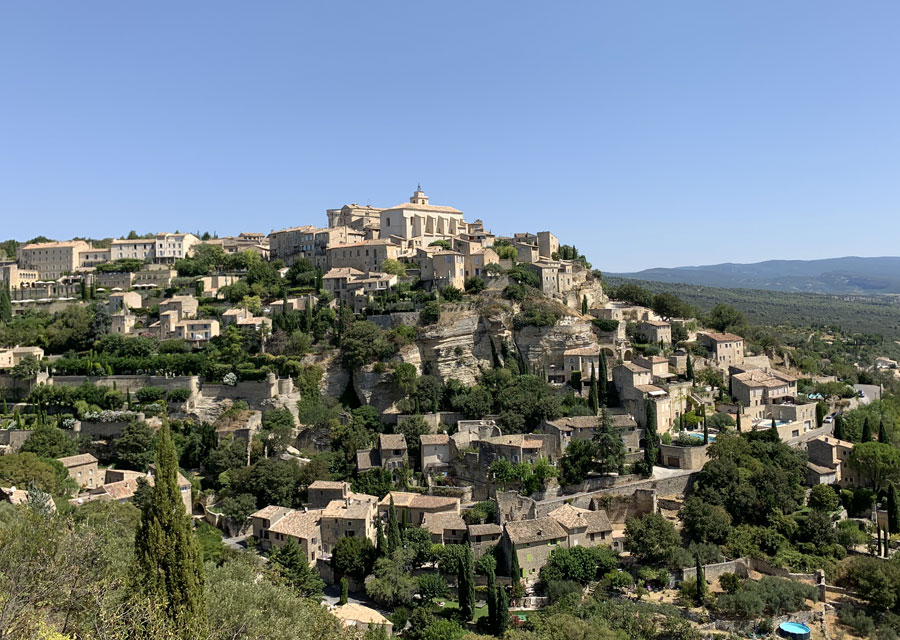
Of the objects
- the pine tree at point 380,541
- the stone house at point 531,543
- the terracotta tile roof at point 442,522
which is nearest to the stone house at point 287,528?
the pine tree at point 380,541

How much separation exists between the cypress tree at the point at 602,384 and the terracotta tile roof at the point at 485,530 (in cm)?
1310

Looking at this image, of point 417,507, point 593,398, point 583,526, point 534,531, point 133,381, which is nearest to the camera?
point 534,531

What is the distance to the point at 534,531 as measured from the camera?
33.4m

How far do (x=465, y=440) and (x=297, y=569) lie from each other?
12555 millimetres

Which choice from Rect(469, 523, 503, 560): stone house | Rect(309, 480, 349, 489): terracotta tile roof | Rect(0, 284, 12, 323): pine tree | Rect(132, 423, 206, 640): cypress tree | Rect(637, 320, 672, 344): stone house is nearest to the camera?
Rect(132, 423, 206, 640): cypress tree

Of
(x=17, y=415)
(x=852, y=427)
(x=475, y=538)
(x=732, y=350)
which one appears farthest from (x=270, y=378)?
(x=852, y=427)

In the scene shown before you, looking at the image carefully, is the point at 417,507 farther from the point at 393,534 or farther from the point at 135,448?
the point at 135,448

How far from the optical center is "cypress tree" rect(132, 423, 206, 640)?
1734 centimetres

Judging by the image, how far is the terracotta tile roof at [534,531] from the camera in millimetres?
32875

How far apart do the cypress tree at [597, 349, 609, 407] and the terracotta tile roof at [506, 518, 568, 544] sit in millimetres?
11890

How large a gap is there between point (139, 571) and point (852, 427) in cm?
4128

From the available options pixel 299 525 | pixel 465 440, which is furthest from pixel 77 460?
pixel 465 440

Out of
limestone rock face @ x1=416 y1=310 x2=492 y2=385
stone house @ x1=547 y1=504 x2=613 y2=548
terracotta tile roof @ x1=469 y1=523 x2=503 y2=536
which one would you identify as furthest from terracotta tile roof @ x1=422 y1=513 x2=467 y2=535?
limestone rock face @ x1=416 y1=310 x2=492 y2=385

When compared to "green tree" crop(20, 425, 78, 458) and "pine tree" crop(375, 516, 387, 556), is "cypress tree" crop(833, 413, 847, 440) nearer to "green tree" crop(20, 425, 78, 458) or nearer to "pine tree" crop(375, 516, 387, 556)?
"pine tree" crop(375, 516, 387, 556)
